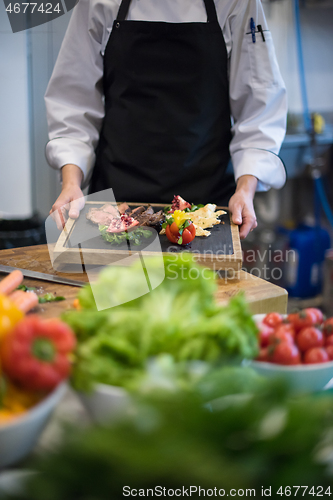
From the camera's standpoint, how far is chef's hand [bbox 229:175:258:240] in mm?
1494

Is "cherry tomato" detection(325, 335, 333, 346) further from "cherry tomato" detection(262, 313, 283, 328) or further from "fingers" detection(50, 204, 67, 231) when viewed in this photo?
"fingers" detection(50, 204, 67, 231)

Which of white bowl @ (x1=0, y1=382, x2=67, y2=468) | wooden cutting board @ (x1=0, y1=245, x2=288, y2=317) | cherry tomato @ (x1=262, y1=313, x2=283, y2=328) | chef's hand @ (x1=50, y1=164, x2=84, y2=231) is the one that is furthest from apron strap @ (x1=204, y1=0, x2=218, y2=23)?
white bowl @ (x1=0, y1=382, x2=67, y2=468)

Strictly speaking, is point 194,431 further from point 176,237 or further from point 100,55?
point 100,55

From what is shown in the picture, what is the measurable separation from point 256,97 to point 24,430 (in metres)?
1.59

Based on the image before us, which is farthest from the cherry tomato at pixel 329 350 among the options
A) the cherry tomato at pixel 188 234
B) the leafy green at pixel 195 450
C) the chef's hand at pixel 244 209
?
the chef's hand at pixel 244 209

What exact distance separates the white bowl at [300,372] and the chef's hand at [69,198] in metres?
0.97

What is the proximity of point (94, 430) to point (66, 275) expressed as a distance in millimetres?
895

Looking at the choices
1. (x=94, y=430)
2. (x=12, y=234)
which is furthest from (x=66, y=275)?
(x=12, y=234)

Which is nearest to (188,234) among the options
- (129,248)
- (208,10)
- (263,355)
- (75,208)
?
(129,248)

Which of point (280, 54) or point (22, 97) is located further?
point (280, 54)

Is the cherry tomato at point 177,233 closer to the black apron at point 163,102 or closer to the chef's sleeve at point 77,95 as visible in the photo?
the black apron at point 163,102

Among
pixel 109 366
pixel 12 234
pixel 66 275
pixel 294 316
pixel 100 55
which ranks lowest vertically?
pixel 12 234

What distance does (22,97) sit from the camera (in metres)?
2.56

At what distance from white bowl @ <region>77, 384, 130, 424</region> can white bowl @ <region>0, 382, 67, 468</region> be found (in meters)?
0.04
